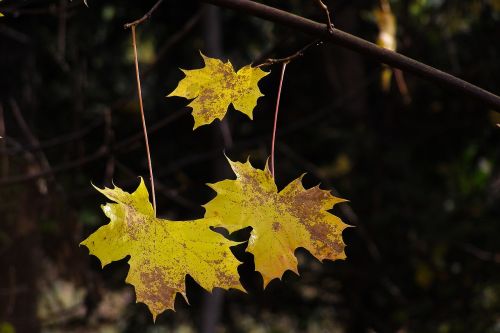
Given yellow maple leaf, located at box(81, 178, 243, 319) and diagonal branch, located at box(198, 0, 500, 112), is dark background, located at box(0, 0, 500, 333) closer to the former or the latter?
yellow maple leaf, located at box(81, 178, 243, 319)

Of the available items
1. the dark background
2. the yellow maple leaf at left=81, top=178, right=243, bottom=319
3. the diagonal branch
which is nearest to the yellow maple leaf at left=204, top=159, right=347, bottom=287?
the yellow maple leaf at left=81, top=178, right=243, bottom=319

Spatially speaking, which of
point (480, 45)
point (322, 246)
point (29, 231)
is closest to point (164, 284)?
point (322, 246)

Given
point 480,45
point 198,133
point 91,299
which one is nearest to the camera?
point 91,299

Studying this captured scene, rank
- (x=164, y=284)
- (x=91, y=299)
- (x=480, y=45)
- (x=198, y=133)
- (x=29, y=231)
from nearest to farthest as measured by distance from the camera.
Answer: (x=164, y=284) < (x=91, y=299) < (x=29, y=231) < (x=480, y=45) < (x=198, y=133)

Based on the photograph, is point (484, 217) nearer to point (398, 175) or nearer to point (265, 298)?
point (398, 175)

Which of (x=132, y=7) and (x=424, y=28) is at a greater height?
(x=424, y=28)

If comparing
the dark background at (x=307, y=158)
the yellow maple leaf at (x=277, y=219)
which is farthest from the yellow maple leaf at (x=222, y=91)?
the dark background at (x=307, y=158)

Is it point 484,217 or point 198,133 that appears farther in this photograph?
Result: point 198,133
